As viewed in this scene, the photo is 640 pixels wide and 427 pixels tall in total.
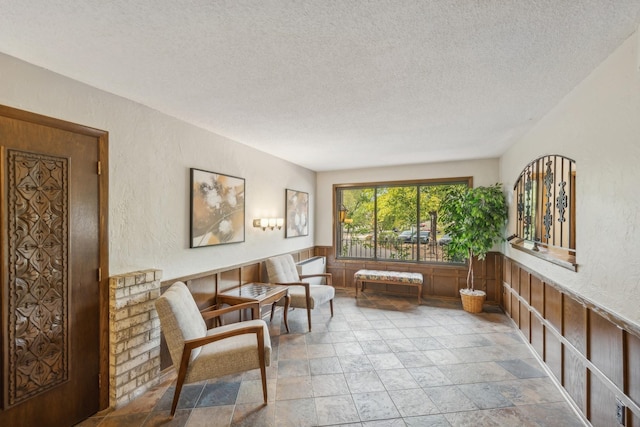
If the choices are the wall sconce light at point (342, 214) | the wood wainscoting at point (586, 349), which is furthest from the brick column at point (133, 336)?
the wall sconce light at point (342, 214)

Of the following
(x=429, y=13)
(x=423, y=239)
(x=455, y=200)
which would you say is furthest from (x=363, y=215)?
(x=429, y=13)

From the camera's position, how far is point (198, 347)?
2.26m

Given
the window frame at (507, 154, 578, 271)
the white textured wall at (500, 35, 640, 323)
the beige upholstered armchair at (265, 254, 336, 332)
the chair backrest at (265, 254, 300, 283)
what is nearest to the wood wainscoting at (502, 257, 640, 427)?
the white textured wall at (500, 35, 640, 323)

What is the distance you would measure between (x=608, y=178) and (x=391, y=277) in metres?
3.68

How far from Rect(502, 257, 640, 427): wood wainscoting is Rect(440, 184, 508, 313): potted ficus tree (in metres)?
1.19

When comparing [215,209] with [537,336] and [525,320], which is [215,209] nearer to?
[537,336]

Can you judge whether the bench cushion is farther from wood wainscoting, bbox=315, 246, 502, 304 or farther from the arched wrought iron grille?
the arched wrought iron grille

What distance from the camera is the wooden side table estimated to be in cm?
322

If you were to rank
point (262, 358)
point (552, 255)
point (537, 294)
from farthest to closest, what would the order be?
point (537, 294), point (552, 255), point (262, 358)

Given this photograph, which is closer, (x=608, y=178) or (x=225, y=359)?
(x=608, y=178)

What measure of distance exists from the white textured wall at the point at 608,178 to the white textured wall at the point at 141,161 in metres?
3.43

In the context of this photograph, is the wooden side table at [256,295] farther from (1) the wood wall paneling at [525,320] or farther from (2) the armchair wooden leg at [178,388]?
(1) the wood wall paneling at [525,320]

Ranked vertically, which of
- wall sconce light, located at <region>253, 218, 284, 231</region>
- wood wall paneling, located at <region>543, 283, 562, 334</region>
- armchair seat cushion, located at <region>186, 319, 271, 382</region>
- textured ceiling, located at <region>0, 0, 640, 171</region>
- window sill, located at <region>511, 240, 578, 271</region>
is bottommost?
armchair seat cushion, located at <region>186, 319, 271, 382</region>

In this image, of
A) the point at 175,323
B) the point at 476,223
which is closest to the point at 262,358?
the point at 175,323
